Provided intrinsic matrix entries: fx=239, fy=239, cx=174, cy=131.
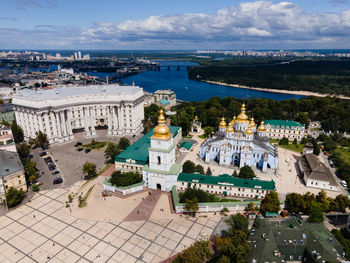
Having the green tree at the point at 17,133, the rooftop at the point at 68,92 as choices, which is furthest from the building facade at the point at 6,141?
the rooftop at the point at 68,92

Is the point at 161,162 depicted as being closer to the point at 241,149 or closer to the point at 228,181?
the point at 228,181

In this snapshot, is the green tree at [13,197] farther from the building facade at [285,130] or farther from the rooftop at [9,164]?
the building facade at [285,130]

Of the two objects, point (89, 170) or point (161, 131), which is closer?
point (161, 131)

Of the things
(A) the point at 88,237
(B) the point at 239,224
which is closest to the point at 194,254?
(B) the point at 239,224

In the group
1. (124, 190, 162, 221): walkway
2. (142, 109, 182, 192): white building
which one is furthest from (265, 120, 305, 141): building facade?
(124, 190, 162, 221): walkway

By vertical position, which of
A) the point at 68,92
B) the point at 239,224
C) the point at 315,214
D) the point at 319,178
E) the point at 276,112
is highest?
the point at 68,92

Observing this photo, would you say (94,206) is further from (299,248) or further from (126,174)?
(299,248)
